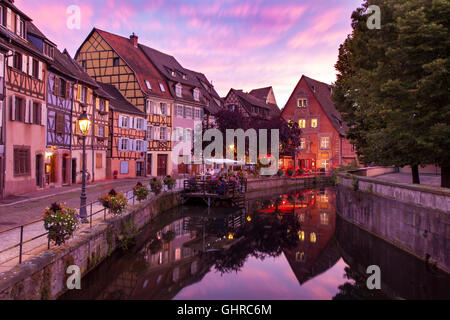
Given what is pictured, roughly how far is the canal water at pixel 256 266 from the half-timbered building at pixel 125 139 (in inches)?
567

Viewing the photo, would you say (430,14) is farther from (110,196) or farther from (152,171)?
(152,171)

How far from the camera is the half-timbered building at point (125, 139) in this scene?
3278 cm

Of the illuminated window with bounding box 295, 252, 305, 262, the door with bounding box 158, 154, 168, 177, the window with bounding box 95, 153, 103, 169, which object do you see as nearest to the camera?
the illuminated window with bounding box 295, 252, 305, 262

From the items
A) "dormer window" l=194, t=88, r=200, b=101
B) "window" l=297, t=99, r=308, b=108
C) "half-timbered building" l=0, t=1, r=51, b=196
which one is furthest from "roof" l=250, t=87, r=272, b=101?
"half-timbered building" l=0, t=1, r=51, b=196

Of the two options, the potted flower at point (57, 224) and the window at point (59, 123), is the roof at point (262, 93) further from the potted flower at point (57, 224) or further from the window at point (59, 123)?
the potted flower at point (57, 224)

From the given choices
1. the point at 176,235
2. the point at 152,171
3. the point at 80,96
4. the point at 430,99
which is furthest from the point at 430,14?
the point at 152,171

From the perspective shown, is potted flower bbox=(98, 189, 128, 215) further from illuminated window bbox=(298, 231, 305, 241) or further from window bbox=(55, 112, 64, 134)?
window bbox=(55, 112, 64, 134)

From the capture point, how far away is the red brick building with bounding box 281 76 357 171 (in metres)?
50.9

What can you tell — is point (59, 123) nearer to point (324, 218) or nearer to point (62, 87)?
point (62, 87)

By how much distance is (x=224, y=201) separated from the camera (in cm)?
2678

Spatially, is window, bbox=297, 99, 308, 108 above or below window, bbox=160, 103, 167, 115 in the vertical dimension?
above

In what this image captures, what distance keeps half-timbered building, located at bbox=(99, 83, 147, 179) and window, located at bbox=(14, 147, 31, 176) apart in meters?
12.9

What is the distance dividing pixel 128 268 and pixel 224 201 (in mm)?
15367

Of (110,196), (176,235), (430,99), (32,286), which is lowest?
(176,235)
